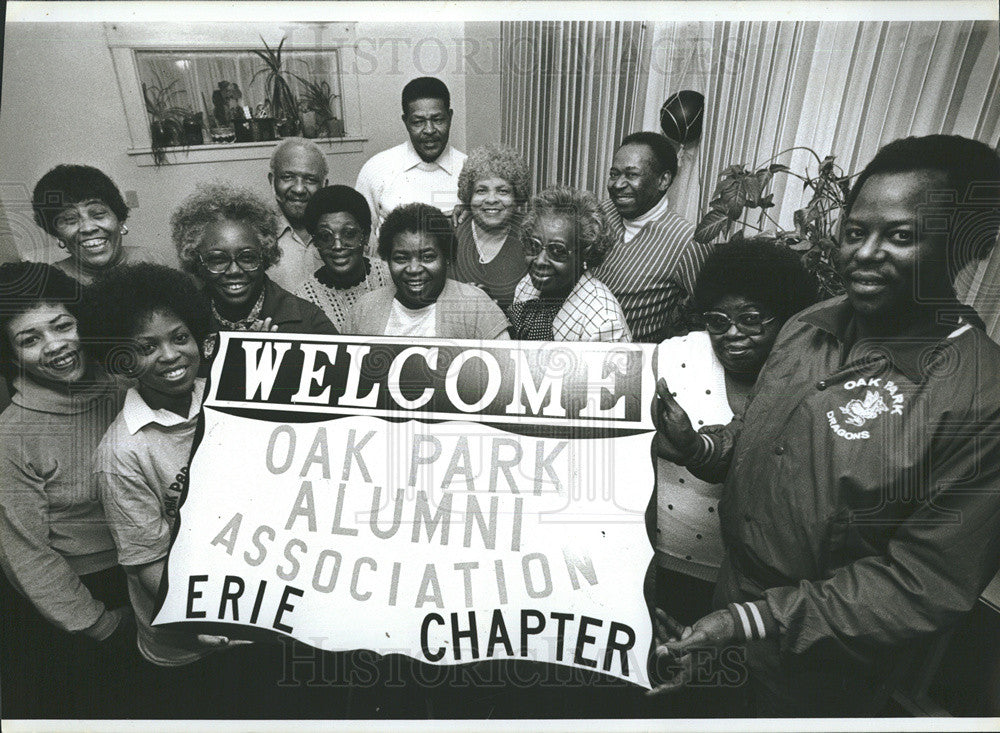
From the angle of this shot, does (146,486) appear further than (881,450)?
Yes

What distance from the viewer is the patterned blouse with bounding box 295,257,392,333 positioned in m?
2.19

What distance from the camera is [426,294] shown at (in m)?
2.17

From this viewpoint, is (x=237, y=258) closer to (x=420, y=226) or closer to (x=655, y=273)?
(x=420, y=226)

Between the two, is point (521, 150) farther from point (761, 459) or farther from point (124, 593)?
point (124, 593)

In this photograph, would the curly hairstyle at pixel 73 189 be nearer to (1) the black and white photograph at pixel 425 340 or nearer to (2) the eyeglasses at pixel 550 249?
(1) the black and white photograph at pixel 425 340

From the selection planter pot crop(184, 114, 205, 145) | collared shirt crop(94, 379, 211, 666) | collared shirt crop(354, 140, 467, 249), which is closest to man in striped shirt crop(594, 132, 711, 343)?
collared shirt crop(354, 140, 467, 249)

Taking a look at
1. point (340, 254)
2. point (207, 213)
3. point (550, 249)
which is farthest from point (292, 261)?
point (550, 249)

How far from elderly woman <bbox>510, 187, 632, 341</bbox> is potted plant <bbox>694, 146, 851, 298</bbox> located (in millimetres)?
327

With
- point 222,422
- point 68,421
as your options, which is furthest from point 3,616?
point 222,422

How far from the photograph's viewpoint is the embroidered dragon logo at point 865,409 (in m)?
1.95

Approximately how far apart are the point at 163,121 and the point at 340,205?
60 cm

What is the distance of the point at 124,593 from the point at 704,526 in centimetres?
180

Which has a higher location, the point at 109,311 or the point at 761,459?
the point at 109,311

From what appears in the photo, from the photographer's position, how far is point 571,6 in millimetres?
2133
